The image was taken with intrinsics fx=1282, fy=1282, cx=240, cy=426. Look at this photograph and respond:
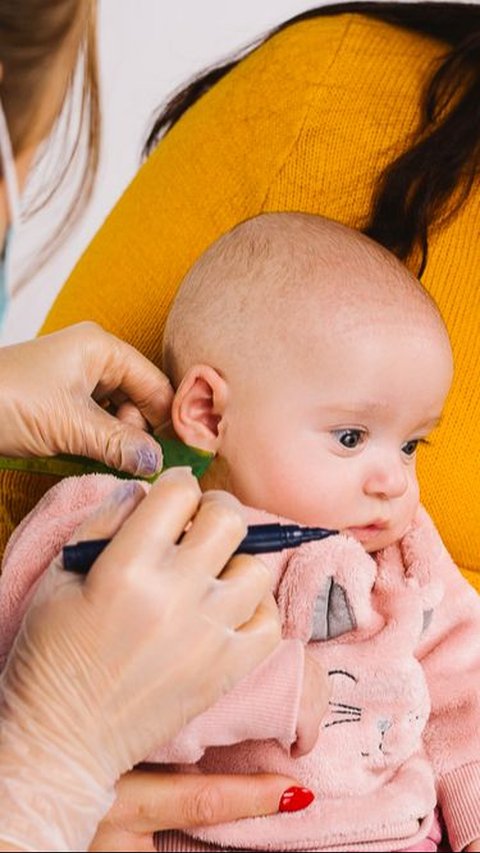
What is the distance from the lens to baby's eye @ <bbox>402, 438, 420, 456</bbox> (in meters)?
1.46

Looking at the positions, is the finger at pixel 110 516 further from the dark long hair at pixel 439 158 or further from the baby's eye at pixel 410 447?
the dark long hair at pixel 439 158

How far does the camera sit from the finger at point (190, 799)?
1.25 m

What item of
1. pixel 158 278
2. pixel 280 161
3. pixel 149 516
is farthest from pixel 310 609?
pixel 280 161

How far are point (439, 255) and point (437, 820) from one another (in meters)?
0.73

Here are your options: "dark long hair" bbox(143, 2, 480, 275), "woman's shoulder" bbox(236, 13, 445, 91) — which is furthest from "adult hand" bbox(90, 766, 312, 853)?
"woman's shoulder" bbox(236, 13, 445, 91)

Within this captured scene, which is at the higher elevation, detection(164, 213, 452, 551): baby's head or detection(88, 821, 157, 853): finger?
detection(164, 213, 452, 551): baby's head

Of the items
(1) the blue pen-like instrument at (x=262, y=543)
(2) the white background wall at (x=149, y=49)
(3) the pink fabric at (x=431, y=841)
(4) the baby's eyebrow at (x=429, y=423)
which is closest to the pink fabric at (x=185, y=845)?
(3) the pink fabric at (x=431, y=841)

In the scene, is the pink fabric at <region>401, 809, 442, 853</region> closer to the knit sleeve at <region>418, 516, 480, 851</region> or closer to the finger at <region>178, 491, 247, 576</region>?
the knit sleeve at <region>418, 516, 480, 851</region>

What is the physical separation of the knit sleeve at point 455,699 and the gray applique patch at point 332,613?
182 millimetres

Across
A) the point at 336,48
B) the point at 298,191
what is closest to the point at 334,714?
the point at 298,191

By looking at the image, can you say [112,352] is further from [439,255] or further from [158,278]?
[439,255]

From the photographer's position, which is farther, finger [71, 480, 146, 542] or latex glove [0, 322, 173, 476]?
latex glove [0, 322, 173, 476]

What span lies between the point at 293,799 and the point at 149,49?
72.9 inches

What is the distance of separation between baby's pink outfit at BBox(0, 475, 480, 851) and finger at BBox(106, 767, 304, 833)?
29 millimetres
